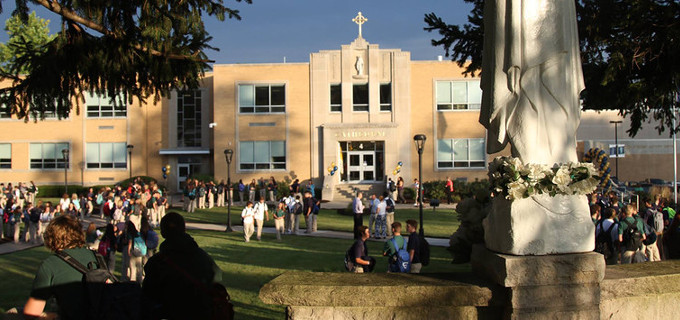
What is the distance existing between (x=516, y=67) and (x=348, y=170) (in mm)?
34033

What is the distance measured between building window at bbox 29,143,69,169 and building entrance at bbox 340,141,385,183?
20979 millimetres

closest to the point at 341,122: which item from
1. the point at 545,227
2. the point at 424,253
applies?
the point at 424,253

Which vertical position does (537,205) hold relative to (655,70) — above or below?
below

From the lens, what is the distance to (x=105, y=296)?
377cm

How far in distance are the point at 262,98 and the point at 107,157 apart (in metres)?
12.6

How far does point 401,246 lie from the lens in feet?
28.5

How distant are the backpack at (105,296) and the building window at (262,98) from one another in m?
35.1

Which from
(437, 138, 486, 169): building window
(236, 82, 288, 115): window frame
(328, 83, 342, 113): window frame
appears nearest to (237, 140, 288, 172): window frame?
(236, 82, 288, 115): window frame

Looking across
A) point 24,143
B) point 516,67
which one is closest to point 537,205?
point 516,67

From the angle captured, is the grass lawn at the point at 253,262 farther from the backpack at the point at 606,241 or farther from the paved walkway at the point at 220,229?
the backpack at the point at 606,241

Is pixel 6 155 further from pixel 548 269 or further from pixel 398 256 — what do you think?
pixel 548 269

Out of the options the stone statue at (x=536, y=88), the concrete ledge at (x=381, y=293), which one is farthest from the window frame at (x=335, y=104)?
the concrete ledge at (x=381, y=293)

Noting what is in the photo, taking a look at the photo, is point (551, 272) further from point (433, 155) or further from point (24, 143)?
point (24, 143)

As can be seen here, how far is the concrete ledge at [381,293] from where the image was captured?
3859 mm
